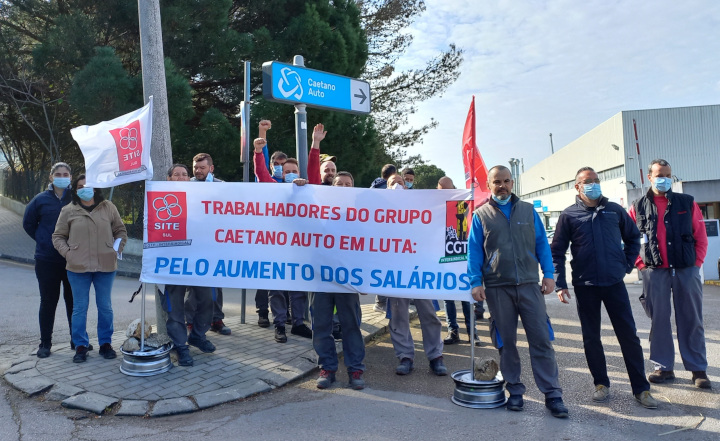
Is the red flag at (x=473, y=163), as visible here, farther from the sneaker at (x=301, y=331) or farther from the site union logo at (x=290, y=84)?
the sneaker at (x=301, y=331)

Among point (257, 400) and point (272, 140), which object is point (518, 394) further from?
point (272, 140)

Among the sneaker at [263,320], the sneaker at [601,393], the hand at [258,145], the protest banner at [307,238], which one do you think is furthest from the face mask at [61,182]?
the sneaker at [601,393]

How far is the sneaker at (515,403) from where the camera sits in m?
4.32

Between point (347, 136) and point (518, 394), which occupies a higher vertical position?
point (347, 136)

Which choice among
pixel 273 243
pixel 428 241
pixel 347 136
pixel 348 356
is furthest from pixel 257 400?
pixel 347 136

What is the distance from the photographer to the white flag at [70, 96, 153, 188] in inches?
199

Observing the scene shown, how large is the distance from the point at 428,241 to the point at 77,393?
10.9ft

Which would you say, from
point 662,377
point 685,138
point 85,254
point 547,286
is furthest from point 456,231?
point 685,138

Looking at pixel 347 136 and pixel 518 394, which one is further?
pixel 347 136

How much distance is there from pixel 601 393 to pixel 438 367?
150 centimetres

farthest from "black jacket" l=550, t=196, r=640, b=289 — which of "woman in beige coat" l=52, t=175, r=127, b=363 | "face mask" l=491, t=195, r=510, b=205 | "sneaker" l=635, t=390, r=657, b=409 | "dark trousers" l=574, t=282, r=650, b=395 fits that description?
"woman in beige coat" l=52, t=175, r=127, b=363

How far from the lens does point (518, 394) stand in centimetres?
439

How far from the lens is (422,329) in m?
5.48

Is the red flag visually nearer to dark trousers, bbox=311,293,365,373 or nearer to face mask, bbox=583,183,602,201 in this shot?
face mask, bbox=583,183,602,201
